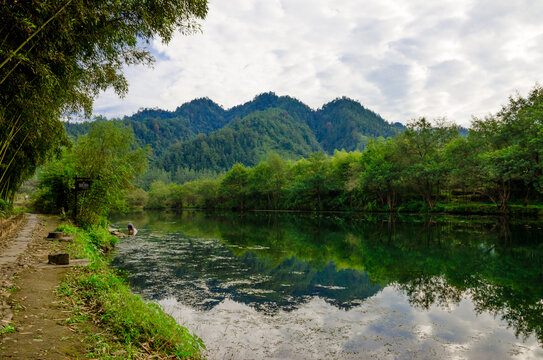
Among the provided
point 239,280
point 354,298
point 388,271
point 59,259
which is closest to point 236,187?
point 388,271

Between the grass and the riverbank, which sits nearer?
the riverbank

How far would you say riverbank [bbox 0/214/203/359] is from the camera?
494 cm

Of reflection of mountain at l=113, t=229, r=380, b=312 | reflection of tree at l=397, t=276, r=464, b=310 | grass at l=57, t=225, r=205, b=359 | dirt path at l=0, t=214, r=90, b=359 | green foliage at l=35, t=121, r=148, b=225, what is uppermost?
green foliage at l=35, t=121, r=148, b=225

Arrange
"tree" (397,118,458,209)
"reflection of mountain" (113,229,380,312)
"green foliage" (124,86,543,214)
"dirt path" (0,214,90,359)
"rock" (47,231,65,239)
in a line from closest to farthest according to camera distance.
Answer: "dirt path" (0,214,90,359)
"reflection of mountain" (113,229,380,312)
"rock" (47,231,65,239)
"green foliage" (124,86,543,214)
"tree" (397,118,458,209)

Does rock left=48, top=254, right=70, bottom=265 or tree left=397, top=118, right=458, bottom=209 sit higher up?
tree left=397, top=118, right=458, bottom=209

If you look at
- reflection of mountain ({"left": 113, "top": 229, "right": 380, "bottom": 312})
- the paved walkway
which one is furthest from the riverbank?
reflection of mountain ({"left": 113, "top": 229, "right": 380, "bottom": 312})

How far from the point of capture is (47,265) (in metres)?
10.4

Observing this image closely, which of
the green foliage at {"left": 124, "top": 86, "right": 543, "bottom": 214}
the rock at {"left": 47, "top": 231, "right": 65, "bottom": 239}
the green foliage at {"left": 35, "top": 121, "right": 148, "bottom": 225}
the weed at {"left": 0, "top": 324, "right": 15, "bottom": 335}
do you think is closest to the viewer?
the weed at {"left": 0, "top": 324, "right": 15, "bottom": 335}

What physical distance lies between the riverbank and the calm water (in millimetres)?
1584

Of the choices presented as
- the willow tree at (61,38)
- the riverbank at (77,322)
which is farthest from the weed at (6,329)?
the willow tree at (61,38)

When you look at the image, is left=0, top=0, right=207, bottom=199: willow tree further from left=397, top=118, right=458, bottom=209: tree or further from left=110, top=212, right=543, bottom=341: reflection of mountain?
left=397, top=118, right=458, bottom=209: tree

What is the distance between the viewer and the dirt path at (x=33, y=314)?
4.73 metres

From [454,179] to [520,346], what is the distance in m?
48.8

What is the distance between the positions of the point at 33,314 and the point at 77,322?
0.93 metres
